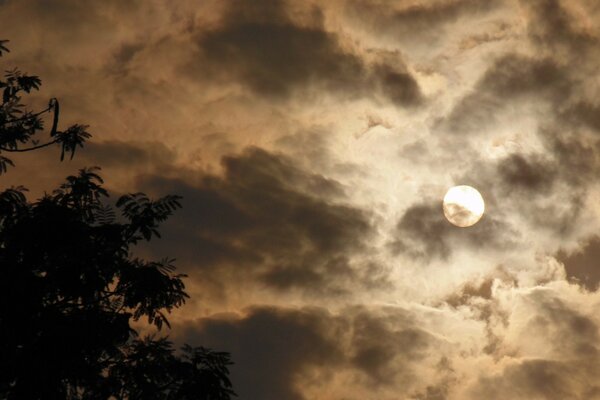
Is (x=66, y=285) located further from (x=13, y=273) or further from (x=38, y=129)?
(x=38, y=129)

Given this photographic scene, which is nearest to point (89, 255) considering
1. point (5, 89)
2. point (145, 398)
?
point (145, 398)

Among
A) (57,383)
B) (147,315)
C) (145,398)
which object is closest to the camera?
(57,383)

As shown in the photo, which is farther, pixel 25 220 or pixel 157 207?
pixel 157 207

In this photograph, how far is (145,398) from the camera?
24344mm

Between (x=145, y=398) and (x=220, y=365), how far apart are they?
8.61 ft

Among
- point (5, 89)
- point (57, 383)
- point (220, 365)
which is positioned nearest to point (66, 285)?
point (57, 383)

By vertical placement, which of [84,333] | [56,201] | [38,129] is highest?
[38,129]

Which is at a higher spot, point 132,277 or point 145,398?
point 132,277

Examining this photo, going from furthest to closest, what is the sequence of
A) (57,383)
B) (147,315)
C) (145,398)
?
(147,315) → (145,398) → (57,383)

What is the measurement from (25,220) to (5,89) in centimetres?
521

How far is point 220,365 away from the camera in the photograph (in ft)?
84.4

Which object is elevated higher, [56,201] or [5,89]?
[5,89]

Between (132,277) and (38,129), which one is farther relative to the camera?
(38,129)

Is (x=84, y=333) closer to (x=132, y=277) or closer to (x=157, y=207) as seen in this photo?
(x=132, y=277)
